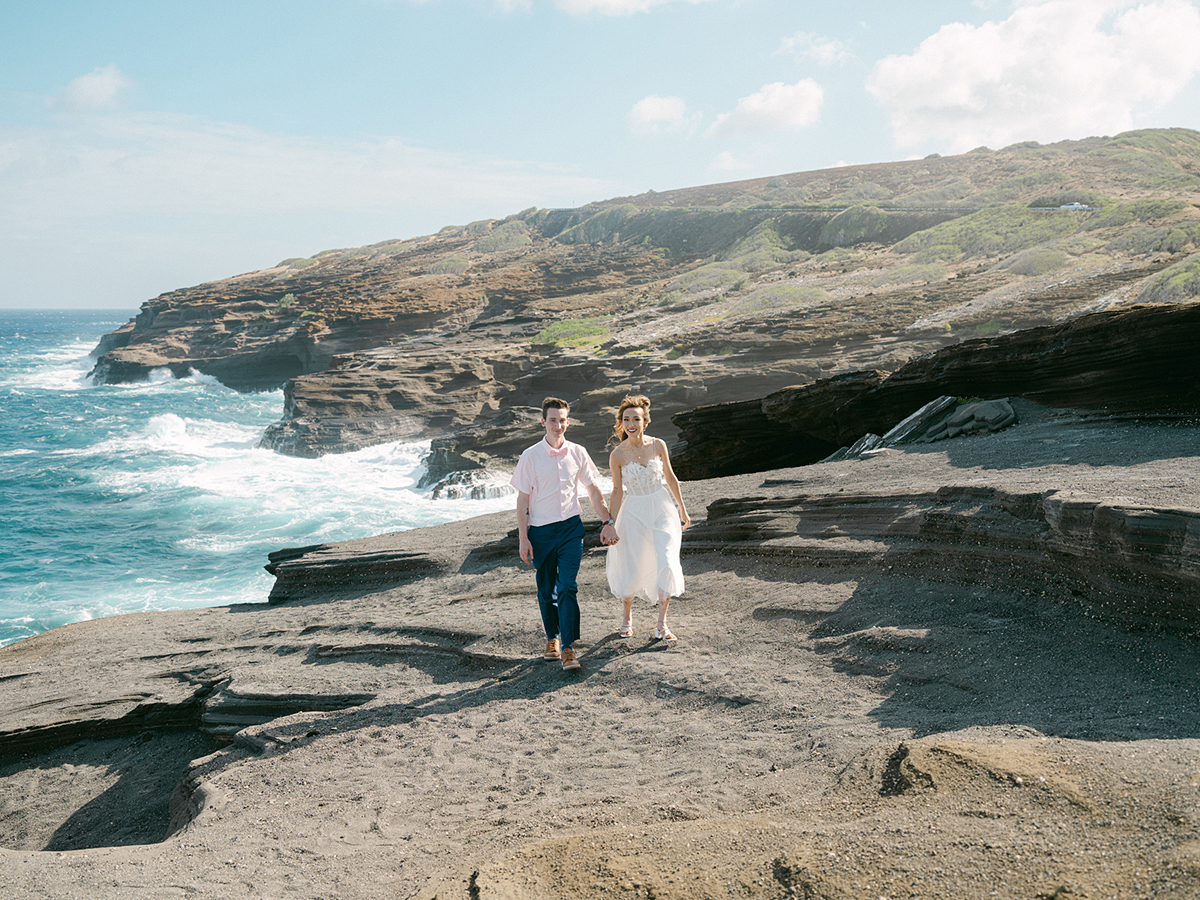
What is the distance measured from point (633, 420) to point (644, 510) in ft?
2.38

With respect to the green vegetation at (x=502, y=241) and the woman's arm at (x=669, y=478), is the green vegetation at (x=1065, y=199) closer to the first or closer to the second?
the woman's arm at (x=669, y=478)

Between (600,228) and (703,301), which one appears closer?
(703,301)

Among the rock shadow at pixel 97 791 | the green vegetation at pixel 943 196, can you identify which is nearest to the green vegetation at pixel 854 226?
the green vegetation at pixel 943 196

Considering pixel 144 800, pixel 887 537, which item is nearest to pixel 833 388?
pixel 887 537

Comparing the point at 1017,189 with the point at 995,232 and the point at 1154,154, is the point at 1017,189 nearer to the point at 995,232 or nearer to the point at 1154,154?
the point at 1154,154

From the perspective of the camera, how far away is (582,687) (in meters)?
5.51

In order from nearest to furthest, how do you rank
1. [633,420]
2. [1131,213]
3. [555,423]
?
[555,423] < [633,420] < [1131,213]

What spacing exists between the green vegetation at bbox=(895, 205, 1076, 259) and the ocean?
26.6 m

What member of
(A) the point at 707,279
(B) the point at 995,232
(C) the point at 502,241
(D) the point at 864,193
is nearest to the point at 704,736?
(B) the point at 995,232

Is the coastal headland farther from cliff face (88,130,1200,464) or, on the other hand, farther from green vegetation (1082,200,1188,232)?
green vegetation (1082,200,1188,232)

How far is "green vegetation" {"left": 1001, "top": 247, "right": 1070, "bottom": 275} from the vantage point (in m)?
27.1

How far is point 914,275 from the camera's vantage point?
107 feet

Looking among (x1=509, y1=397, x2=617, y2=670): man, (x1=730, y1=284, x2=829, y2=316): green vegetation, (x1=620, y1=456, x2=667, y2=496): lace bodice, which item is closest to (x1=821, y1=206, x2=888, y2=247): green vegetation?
(x1=730, y1=284, x2=829, y2=316): green vegetation

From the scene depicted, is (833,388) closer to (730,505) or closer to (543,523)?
(730,505)
